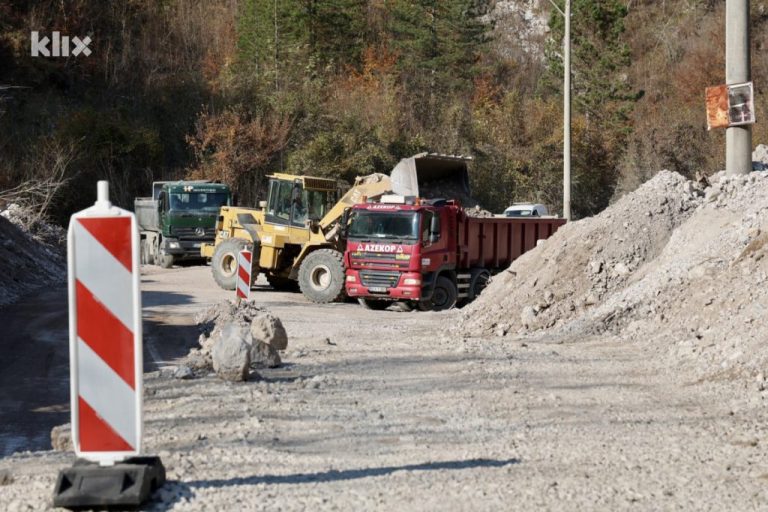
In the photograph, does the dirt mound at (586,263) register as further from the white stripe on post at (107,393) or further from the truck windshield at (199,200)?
the truck windshield at (199,200)

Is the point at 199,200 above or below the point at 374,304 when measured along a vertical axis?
above

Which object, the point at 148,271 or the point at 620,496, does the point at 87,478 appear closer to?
the point at 620,496

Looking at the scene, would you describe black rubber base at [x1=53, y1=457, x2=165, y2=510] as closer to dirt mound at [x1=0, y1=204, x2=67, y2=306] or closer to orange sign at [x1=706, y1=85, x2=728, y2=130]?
orange sign at [x1=706, y1=85, x2=728, y2=130]

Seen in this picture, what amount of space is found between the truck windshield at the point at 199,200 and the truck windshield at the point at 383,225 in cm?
1398

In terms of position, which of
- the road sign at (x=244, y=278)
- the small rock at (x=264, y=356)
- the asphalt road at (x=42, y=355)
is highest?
the road sign at (x=244, y=278)

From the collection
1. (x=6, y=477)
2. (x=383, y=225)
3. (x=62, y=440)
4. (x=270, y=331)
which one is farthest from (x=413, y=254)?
(x=6, y=477)

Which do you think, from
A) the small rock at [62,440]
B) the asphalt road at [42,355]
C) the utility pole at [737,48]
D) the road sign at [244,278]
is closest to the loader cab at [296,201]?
the asphalt road at [42,355]

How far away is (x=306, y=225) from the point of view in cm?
2597

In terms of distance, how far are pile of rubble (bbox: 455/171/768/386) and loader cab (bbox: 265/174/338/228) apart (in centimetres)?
791

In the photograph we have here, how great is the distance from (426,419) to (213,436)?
6.14 ft

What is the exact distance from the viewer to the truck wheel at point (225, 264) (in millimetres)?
27078

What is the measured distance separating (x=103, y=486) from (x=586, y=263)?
12.8 m

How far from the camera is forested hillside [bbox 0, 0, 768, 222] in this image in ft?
163

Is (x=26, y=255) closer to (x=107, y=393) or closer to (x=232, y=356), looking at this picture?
(x=232, y=356)
